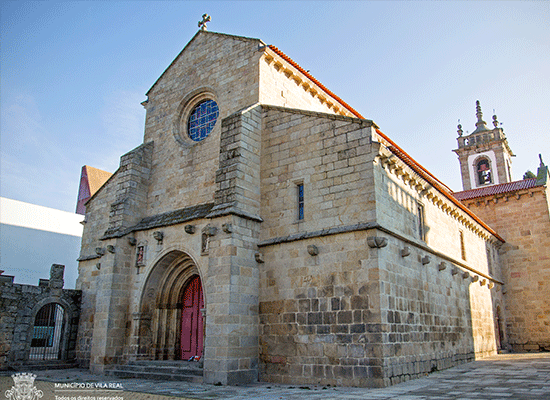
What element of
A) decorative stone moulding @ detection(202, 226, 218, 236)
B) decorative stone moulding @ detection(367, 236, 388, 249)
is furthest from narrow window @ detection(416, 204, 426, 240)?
decorative stone moulding @ detection(202, 226, 218, 236)

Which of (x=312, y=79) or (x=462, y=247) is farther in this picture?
(x=462, y=247)

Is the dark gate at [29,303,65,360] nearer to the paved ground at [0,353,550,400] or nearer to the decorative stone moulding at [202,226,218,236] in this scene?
the paved ground at [0,353,550,400]

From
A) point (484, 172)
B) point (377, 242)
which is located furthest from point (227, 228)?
point (484, 172)

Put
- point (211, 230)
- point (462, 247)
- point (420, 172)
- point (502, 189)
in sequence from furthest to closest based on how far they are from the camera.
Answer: point (502, 189) → point (462, 247) → point (420, 172) → point (211, 230)

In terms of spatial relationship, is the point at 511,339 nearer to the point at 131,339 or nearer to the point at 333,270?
the point at 333,270

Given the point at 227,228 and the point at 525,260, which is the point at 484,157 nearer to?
the point at 525,260

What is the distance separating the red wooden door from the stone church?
0.17ft

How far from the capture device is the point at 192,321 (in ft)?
47.0

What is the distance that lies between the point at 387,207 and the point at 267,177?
3.65 metres

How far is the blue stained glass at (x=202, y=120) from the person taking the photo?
15.3 m

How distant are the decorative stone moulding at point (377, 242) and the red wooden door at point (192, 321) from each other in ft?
21.6

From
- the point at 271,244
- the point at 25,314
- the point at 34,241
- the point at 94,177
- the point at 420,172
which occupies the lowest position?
the point at 25,314

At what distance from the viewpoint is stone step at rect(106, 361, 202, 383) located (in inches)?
448

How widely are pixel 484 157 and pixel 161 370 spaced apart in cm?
3123
